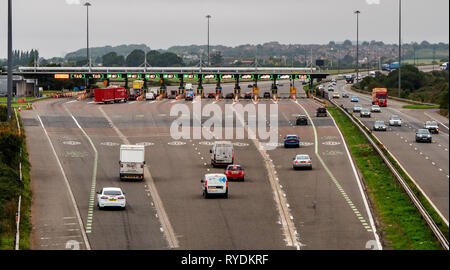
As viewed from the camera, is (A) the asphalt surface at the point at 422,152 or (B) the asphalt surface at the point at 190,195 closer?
(B) the asphalt surface at the point at 190,195

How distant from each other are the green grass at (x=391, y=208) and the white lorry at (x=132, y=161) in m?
17.0

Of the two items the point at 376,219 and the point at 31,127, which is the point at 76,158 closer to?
the point at 31,127

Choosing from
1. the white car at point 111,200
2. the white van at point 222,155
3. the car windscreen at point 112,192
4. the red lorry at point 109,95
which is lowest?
the white car at point 111,200

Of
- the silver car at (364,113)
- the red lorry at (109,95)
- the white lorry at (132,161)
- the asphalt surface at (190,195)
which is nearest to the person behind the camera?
the asphalt surface at (190,195)

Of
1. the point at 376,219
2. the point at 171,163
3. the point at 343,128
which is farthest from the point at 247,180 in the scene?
the point at 343,128

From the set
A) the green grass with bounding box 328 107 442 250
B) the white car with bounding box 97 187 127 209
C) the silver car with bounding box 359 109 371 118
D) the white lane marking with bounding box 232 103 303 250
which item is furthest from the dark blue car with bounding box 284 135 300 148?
the silver car with bounding box 359 109 371 118

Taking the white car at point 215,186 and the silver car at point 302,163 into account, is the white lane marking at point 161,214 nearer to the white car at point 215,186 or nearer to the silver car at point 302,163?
the white car at point 215,186

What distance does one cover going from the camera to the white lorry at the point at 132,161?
217 feet

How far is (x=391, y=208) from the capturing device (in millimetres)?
55719

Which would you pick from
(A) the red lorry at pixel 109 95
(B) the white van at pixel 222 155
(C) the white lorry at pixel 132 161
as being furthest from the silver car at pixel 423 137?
(A) the red lorry at pixel 109 95

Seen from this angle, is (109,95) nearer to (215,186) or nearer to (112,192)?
(215,186)

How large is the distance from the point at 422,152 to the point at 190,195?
30.9 m

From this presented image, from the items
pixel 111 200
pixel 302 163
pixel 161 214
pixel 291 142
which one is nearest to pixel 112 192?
pixel 111 200
